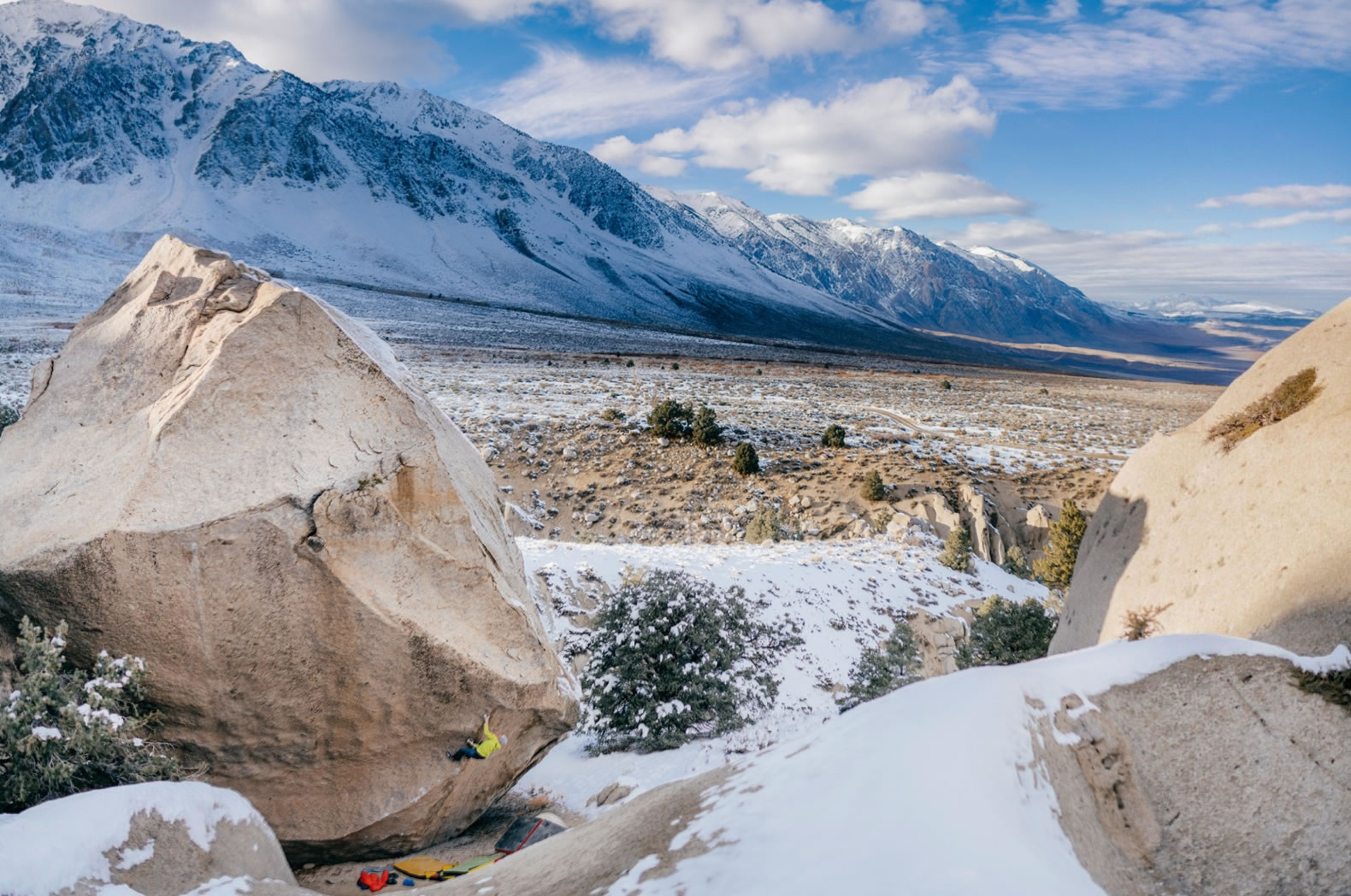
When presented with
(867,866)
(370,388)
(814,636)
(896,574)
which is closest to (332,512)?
(370,388)

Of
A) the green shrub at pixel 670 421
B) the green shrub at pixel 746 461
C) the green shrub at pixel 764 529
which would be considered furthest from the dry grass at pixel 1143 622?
the green shrub at pixel 670 421

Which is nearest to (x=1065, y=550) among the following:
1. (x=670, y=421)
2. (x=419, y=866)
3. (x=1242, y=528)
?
(x=1242, y=528)

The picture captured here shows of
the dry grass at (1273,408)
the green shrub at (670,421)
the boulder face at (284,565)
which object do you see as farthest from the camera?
the green shrub at (670,421)

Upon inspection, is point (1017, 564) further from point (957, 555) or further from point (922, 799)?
point (922, 799)

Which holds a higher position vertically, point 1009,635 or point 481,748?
point 481,748

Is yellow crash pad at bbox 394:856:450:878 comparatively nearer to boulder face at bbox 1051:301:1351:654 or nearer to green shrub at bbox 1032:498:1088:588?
boulder face at bbox 1051:301:1351:654

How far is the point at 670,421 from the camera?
35031 millimetres

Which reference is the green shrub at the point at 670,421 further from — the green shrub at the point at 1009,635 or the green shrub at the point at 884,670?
the green shrub at the point at 1009,635

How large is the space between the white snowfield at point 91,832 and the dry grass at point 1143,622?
10.7 metres

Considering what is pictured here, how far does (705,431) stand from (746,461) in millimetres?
3595

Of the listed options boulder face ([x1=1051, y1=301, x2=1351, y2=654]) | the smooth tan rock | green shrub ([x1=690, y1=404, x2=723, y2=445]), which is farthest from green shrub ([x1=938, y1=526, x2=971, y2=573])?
the smooth tan rock

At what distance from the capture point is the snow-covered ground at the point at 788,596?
1150cm

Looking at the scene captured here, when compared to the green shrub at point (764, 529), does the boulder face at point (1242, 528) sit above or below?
above

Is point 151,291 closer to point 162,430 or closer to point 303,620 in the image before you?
point 162,430
